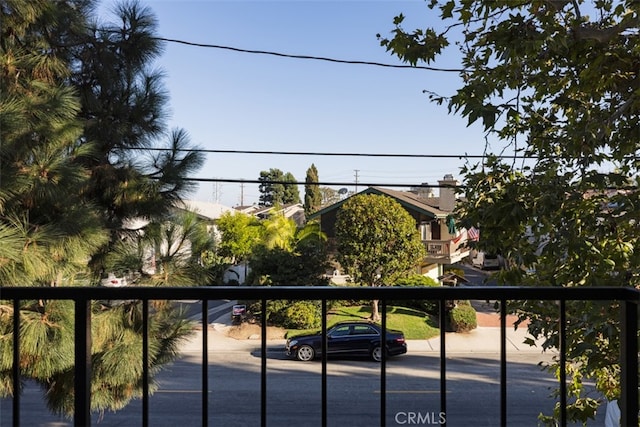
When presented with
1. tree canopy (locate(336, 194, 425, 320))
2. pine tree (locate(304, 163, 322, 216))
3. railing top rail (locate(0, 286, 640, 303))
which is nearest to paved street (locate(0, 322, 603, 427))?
tree canopy (locate(336, 194, 425, 320))

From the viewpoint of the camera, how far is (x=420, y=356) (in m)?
10.2

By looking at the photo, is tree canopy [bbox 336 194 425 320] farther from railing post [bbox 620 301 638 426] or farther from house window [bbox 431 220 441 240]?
railing post [bbox 620 301 638 426]

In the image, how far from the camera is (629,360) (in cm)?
123

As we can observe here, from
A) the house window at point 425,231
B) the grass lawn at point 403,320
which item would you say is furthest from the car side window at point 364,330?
the house window at point 425,231

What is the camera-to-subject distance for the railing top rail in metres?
1.14

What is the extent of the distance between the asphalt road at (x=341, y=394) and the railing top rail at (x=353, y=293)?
17.4 feet

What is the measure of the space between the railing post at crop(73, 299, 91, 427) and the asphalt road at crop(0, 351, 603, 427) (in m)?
5.20

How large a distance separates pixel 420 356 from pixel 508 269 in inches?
323

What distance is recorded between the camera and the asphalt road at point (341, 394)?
22.2 ft

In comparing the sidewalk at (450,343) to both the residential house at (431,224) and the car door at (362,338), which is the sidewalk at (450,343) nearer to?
the car door at (362,338)

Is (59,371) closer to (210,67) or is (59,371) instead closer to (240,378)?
(210,67)

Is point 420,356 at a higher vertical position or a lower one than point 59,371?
lower

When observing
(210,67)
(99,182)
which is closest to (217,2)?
(210,67)
